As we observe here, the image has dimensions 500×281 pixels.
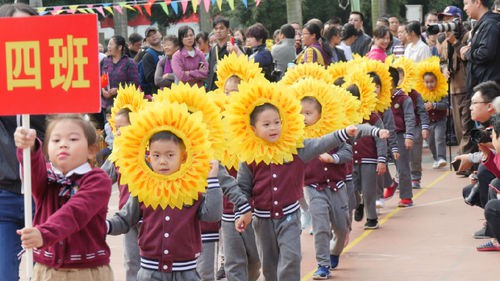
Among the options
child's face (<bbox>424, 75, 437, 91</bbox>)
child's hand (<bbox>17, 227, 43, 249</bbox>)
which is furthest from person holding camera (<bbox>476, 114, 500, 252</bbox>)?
child's face (<bbox>424, 75, 437, 91</bbox>)

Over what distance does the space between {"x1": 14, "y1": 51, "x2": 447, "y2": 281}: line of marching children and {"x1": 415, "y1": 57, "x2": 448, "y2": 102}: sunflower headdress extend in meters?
4.14

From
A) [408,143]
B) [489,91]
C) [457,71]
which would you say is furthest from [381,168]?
[457,71]

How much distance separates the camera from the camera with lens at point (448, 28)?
38.5ft

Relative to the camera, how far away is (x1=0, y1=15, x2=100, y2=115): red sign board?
18.1 feet

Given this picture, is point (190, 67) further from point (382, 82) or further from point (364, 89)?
point (364, 89)

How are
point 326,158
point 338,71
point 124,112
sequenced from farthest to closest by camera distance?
point 338,71
point 326,158
point 124,112

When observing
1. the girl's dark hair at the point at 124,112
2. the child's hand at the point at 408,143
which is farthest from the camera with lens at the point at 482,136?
the child's hand at the point at 408,143

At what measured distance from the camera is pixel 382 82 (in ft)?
37.9

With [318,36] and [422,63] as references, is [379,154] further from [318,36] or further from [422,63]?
[422,63]

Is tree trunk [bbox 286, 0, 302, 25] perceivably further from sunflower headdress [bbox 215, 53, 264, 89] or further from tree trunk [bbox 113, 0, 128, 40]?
tree trunk [bbox 113, 0, 128, 40]

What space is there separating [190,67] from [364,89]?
15.3 ft

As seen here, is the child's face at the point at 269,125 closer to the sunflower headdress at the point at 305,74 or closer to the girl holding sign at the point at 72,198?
the girl holding sign at the point at 72,198

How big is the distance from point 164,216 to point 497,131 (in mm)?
3103

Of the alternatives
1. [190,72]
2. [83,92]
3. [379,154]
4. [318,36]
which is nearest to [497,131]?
[379,154]
